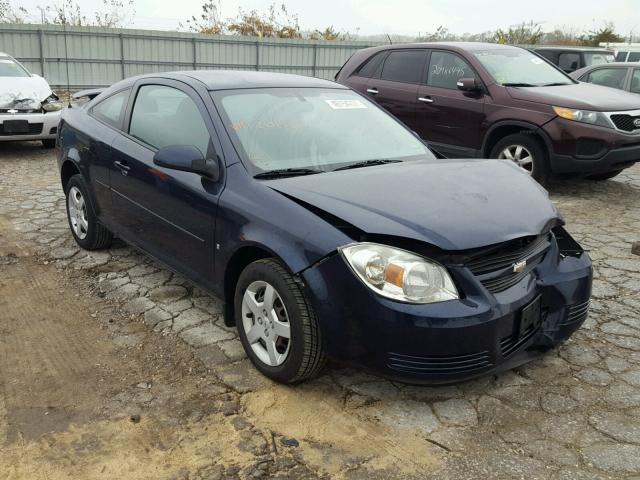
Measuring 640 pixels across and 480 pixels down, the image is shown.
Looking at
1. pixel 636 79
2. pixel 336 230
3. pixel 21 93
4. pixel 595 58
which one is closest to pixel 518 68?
pixel 636 79

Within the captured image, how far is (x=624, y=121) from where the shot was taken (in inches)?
267

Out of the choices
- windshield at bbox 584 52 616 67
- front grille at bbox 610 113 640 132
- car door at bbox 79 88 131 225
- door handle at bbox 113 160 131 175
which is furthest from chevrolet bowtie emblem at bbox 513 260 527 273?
windshield at bbox 584 52 616 67

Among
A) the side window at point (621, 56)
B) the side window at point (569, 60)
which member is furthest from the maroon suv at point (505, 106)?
the side window at point (621, 56)

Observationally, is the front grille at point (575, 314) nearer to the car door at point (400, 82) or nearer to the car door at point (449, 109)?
the car door at point (449, 109)

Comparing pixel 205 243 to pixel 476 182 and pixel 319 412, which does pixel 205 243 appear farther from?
pixel 476 182

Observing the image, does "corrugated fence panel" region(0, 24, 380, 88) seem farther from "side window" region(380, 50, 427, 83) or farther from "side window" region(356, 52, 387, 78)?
"side window" region(380, 50, 427, 83)

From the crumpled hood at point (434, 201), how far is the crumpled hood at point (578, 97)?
369 centimetres

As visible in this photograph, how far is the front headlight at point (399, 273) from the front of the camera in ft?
8.82

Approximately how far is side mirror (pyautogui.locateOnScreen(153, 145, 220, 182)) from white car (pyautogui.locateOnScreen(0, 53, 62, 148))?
20.2 ft

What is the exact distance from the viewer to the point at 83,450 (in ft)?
8.71

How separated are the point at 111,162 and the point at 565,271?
10.1 ft

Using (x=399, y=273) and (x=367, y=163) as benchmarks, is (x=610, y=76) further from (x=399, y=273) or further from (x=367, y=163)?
(x=399, y=273)

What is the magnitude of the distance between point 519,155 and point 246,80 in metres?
4.21

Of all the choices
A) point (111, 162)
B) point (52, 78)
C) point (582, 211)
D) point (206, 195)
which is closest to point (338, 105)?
point (206, 195)
